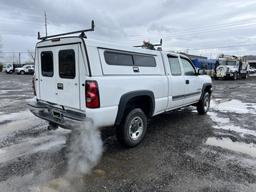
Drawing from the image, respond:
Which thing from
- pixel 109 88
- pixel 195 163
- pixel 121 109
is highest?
pixel 109 88

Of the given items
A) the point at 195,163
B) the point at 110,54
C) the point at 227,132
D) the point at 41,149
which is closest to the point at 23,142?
the point at 41,149

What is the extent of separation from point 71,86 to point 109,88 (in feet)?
2.35

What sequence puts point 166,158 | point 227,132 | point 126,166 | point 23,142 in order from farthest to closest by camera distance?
1. point 227,132
2. point 23,142
3. point 166,158
4. point 126,166

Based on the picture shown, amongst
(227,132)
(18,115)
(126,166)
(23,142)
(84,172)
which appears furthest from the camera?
(18,115)

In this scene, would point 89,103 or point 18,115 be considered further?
point 18,115

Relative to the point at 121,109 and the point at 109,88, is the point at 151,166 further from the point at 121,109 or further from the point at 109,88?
the point at 109,88

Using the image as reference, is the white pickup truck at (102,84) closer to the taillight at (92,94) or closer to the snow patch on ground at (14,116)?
the taillight at (92,94)

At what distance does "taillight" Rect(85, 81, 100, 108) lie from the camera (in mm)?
3570

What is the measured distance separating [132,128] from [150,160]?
0.83 meters

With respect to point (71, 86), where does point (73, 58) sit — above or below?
above

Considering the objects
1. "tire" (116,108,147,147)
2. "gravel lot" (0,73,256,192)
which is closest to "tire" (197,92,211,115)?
"gravel lot" (0,73,256,192)

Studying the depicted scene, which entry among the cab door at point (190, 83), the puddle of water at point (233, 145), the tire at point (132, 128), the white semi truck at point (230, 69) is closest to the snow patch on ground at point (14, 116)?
the tire at point (132, 128)

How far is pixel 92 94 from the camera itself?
11.8 ft

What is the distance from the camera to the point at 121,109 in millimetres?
4039
